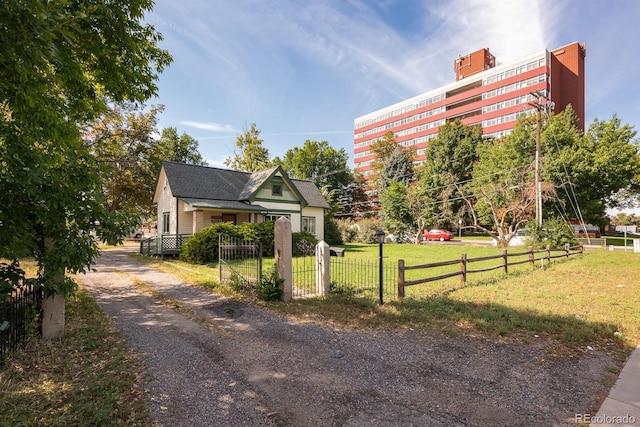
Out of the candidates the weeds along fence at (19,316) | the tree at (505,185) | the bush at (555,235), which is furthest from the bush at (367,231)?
the weeds along fence at (19,316)

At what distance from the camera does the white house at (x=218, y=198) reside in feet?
67.2

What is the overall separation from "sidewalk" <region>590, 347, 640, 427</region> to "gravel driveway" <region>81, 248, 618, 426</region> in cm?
14

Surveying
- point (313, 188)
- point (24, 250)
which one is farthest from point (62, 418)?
point (313, 188)

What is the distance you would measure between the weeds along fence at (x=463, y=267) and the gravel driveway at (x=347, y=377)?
8.97ft

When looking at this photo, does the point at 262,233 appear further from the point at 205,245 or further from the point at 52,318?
the point at 52,318

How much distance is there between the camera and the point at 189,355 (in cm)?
489

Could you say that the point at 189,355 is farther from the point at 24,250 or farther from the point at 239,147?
the point at 239,147

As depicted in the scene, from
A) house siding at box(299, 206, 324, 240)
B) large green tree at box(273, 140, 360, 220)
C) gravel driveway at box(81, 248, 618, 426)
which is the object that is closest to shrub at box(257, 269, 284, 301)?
gravel driveway at box(81, 248, 618, 426)

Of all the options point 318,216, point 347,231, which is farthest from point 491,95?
point 318,216

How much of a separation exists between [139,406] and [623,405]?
5.53 m

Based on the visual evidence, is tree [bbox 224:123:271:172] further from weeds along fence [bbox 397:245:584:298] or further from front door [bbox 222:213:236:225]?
weeds along fence [bbox 397:245:584:298]

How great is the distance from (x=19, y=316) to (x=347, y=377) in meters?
5.30

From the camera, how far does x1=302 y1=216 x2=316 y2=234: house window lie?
27948 mm

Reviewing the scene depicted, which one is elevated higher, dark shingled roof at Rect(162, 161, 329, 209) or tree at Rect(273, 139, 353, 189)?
tree at Rect(273, 139, 353, 189)
